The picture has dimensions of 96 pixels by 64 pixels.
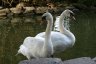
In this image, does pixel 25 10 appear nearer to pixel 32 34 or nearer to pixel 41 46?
pixel 32 34

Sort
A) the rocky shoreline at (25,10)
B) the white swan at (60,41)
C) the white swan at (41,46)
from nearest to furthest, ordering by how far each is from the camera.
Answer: the white swan at (41,46), the white swan at (60,41), the rocky shoreline at (25,10)

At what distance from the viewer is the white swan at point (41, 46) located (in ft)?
22.2

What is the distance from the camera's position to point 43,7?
83.4 feet

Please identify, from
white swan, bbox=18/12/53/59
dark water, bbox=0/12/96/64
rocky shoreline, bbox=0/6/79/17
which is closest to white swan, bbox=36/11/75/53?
white swan, bbox=18/12/53/59

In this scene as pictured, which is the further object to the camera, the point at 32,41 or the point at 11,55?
the point at 11,55

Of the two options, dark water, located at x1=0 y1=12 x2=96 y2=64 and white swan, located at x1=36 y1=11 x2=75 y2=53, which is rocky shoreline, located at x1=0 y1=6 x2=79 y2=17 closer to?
dark water, located at x1=0 y1=12 x2=96 y2=64

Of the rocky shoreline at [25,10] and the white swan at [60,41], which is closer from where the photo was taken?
the white swan at [60,41]

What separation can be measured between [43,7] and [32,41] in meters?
18.3

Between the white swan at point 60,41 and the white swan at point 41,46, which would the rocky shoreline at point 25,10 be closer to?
the white swan at point 60,41

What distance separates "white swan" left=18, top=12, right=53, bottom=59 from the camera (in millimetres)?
6758

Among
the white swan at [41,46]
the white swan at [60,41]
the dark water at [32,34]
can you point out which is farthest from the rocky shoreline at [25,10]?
the white swan at [41,46]

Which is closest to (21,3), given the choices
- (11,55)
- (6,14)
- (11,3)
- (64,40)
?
(11,3)

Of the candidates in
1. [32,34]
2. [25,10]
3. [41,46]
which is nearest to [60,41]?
[41,46]

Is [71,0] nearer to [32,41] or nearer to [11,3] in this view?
[11,3]
